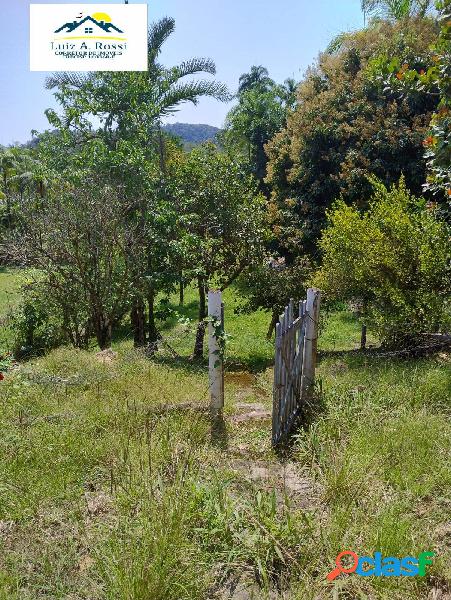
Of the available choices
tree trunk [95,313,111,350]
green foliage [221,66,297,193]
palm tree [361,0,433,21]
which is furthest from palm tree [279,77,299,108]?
tree trunk [95,313,111,350]

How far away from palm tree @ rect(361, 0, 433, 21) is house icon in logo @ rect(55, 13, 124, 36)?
19.7 feet

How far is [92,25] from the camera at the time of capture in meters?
9.71

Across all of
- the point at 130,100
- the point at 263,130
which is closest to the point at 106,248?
the point at 130,100

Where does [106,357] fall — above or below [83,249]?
below

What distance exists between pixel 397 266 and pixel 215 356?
382 centimetres

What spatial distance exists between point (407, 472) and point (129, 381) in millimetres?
3181

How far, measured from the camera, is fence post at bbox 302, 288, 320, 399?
13.7 ft

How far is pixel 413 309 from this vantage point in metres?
6.54

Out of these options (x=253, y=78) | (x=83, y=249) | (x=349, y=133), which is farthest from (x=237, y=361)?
(x=253, y=78)

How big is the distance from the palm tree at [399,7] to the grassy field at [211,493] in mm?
7753

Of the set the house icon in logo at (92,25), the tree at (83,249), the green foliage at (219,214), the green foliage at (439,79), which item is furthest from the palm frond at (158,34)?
the green foliage at (439,79)

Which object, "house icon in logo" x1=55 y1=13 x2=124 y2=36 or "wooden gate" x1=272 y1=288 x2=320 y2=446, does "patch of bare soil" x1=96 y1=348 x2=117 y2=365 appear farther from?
"house icon in logo" x1=55 y1=13 x2=124 y2=36

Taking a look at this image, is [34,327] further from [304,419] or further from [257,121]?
[257,121]

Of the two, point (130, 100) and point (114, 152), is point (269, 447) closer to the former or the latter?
point (114, 152)
